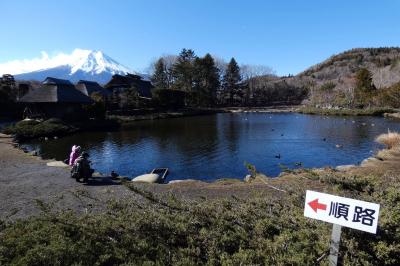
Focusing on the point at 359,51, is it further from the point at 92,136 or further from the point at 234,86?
the point at 92,136

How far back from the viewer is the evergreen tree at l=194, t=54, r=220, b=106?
232 feet

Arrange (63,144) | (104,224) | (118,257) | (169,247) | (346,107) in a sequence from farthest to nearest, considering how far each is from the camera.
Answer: (346,107) < (63,144) < (104,224) < (169,247) < (118,257)

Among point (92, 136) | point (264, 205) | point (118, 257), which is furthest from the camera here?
point (92, 136)

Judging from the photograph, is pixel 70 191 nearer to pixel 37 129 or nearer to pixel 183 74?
pixel 37 129

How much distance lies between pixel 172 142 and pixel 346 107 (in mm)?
44361

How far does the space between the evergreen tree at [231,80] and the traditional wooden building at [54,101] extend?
43414 mm

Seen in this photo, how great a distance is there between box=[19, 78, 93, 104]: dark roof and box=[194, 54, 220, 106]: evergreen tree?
1290 inches

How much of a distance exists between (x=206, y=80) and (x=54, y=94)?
41.0 meters

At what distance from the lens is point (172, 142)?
27.0 meters

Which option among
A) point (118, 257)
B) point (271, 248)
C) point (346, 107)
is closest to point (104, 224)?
point (118, 257)

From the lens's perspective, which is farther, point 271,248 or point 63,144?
point 63,144

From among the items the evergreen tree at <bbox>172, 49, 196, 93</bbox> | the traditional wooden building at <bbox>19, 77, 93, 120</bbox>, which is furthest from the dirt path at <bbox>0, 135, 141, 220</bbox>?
the evergreen tree at <bbox>172, 49, 196, 93</bbox>

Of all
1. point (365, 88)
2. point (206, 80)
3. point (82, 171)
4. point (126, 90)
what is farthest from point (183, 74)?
point (82, 171)

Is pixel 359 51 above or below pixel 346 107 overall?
above
